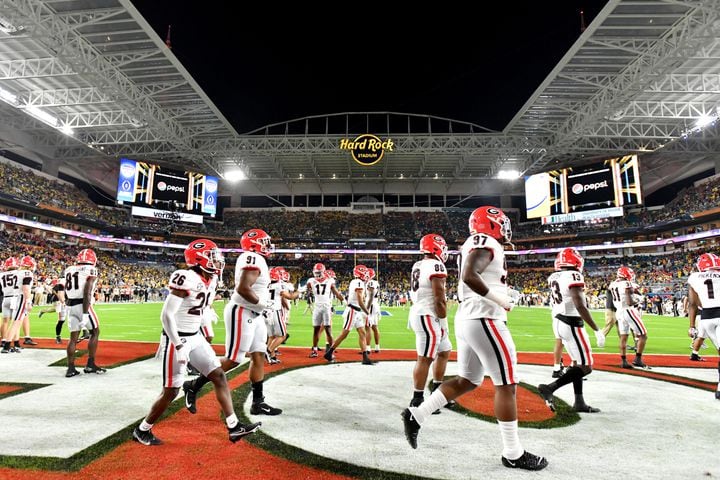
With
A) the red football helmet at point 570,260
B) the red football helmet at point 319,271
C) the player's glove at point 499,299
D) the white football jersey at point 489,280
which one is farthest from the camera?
the red football helmet at point 319,271

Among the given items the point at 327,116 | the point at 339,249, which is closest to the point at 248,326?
the point at 327,116

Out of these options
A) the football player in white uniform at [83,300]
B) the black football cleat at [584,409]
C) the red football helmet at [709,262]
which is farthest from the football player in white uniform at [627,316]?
the football player in white uniform at [83,300]

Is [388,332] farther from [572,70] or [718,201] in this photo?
[718,201]

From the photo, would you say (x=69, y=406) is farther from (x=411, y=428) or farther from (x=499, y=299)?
(x=499, y=299)

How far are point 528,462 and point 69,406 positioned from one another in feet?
17.8

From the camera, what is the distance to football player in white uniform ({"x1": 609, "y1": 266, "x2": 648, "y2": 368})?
852cm

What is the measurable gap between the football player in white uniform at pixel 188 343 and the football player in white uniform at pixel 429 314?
219 centimetres

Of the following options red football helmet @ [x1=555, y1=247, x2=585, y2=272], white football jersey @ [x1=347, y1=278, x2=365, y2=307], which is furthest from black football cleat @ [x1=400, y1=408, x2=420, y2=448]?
white football jersey @ [x1=347, y1=278, x2=365, y2=307]

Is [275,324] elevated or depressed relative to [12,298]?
depressed

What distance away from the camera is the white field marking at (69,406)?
12.8ft

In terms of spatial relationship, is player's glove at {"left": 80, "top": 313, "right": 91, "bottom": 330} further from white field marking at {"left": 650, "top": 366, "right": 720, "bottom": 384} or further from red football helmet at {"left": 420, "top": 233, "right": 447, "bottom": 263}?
white field marking at {"left": 650, "top": 366, "right": 720, "bottom": 384}

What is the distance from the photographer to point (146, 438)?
3.94 meters

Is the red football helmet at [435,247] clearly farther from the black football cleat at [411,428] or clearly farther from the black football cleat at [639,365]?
the black football cleat at [639,365]

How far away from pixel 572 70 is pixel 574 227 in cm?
3087
